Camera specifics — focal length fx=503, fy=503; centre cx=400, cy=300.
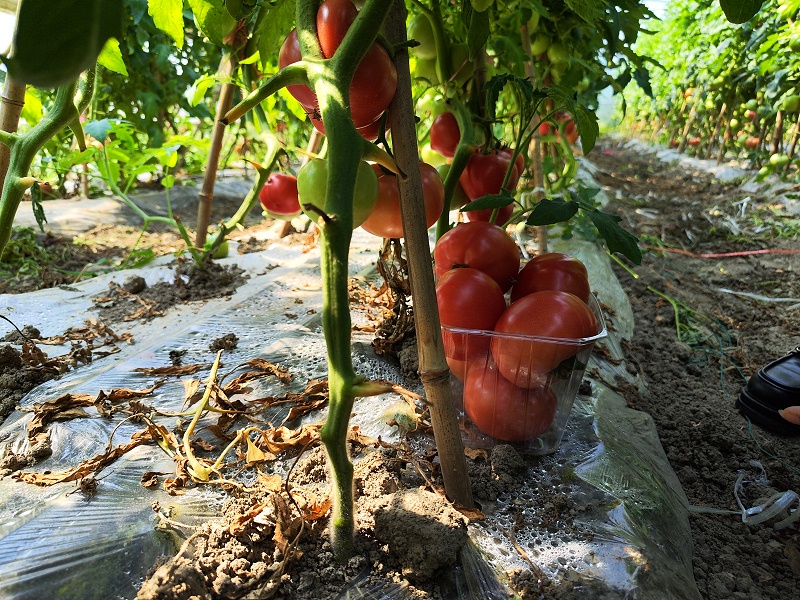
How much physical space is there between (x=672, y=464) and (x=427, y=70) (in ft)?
3.00

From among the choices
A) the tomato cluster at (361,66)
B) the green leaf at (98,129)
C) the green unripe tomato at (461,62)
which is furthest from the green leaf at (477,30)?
the green leaf at (98,129)

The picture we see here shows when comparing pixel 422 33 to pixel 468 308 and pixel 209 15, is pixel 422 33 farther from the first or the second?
pixel 468 308

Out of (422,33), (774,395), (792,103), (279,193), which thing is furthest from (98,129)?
(792,103)

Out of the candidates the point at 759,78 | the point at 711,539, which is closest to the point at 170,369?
the point at 711,539

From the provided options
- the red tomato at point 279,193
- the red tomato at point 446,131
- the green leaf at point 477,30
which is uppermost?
the green leaf at point 477,30

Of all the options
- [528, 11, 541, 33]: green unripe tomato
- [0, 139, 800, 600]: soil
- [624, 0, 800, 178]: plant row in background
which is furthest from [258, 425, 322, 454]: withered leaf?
[624, 0, 800, 178]: plant row in background

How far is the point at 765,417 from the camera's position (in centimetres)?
117

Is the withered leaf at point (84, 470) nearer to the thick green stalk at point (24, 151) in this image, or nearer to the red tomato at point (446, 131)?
the thick green stalk at point (24, 151)

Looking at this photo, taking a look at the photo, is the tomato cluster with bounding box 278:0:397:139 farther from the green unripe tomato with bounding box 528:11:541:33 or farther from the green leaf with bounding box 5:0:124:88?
the green unripe tomato with bounding box 528:11:541:33

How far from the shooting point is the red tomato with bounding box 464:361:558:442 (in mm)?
713

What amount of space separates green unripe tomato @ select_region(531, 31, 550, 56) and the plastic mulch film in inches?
35.9

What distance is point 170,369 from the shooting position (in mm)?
888

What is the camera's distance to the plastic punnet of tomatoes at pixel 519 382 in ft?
2.25

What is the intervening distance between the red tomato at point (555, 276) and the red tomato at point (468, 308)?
8 cm
